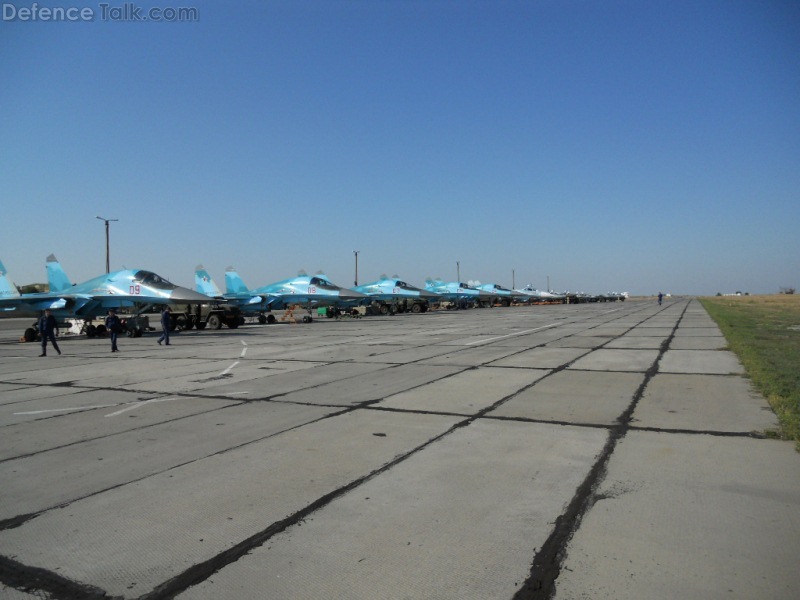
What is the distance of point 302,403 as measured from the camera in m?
7.26

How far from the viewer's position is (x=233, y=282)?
125 feet

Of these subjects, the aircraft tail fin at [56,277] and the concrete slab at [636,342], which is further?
the aircraft tail fin at [56,277]

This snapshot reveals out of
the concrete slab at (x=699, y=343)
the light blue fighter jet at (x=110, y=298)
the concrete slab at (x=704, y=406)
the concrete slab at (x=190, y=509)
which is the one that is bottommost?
the concrete slab at (x=190, y=509)

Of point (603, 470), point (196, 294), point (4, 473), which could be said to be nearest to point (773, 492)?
point (603, 470)

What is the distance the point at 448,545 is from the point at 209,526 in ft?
5.13

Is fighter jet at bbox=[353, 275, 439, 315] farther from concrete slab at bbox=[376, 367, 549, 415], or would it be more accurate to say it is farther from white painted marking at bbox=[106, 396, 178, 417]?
white painted marking at bbox=[106, 396, 178, 417]

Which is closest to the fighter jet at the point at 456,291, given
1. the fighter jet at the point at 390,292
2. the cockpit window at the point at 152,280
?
the fighter jet at the point at 390,292

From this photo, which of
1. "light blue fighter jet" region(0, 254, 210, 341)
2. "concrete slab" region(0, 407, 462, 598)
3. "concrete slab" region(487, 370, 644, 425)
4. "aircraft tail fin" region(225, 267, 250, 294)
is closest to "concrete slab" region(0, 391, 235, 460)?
"concrete slab" region(0, 407, 462, 598)

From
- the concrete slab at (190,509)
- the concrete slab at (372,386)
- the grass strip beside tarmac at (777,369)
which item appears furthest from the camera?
the concrete slab at (372,386)

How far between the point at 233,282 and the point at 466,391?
33.0 meters

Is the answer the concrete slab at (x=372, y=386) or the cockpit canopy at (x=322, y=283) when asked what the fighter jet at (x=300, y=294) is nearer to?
the cockpit canopy at (x=322, y=283)

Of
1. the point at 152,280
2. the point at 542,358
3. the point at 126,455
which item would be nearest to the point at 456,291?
the point at 152,280

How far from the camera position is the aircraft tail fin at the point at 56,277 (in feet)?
81.1

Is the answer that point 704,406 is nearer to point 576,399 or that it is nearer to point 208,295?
point 576,399
